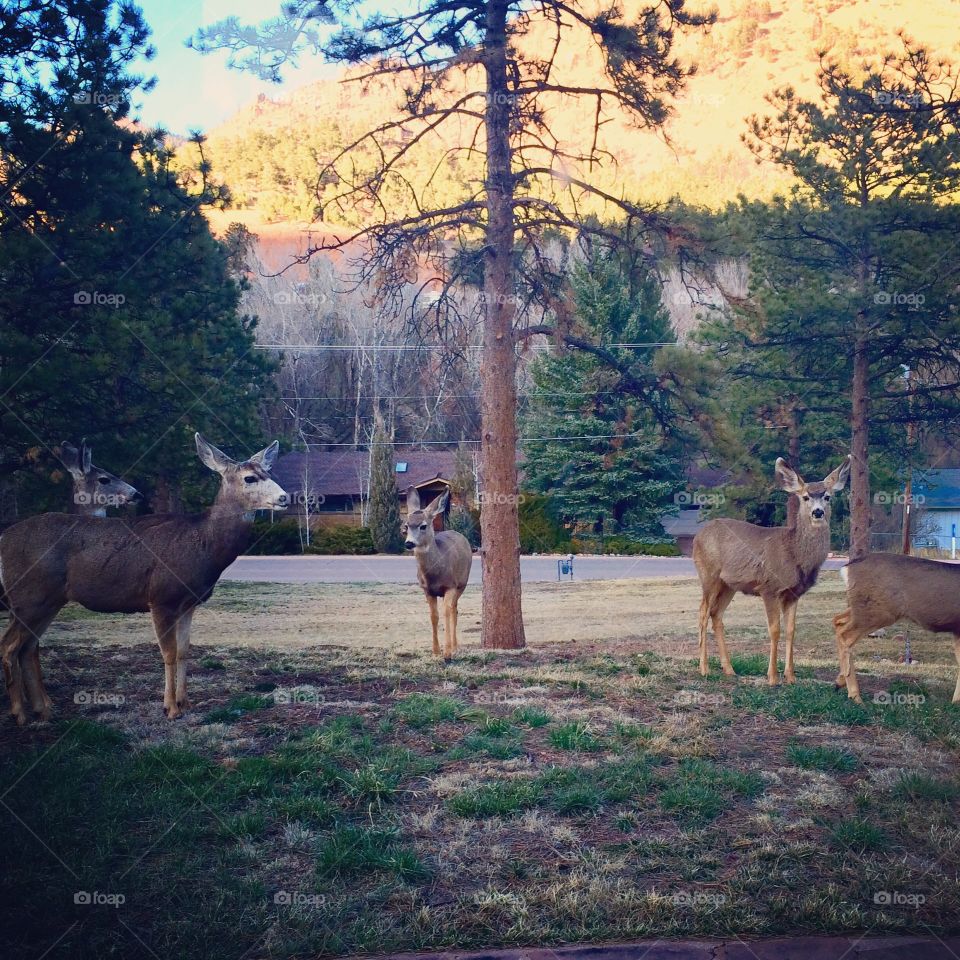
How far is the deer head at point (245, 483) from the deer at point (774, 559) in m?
4.24

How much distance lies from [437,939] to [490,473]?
6.92 meters

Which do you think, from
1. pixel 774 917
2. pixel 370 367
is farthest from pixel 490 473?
pixel 370 367

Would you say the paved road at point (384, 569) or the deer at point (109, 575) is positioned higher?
the deer at point (109, 575)

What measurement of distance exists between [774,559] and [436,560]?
349 cm

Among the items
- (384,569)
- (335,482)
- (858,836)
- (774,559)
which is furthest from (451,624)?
(335,482)

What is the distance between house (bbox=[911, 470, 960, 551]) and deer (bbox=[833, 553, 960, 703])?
27.2 feet
